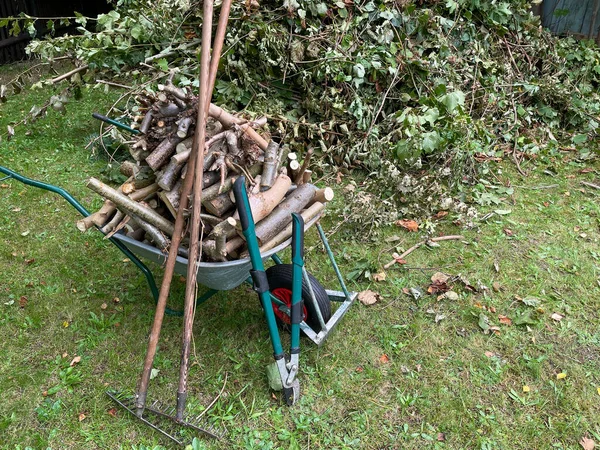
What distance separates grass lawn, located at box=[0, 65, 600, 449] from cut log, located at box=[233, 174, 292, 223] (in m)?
0.87

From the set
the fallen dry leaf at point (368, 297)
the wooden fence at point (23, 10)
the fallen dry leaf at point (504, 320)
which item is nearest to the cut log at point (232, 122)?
the fallen dry leaf at point (368, 297)

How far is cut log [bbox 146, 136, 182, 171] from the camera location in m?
2.47

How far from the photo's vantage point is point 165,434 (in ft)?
7.38

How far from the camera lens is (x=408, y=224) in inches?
153

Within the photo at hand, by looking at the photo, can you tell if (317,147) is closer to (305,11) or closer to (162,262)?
(305,11)

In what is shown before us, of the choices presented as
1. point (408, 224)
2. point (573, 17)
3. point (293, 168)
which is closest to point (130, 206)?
point (293, 168)

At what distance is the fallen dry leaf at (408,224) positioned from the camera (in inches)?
152

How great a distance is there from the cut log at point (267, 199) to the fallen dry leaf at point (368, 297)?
1.00 meters

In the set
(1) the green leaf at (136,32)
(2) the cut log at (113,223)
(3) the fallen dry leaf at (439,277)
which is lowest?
(3) the fallen dry leaf at (439,277)

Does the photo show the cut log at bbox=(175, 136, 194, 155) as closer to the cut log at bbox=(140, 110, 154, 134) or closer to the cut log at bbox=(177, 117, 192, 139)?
the cut log at bbox=(177, 117, 192, 139)

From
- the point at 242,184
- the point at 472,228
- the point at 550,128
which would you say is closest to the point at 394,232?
the point at 472,228

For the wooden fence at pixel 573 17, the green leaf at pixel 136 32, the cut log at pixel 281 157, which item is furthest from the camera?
the wooden fence at pixel 573 17

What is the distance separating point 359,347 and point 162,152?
Answer: 158cm

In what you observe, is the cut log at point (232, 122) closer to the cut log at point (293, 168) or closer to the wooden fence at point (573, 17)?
the cut log at point (293, 168)
